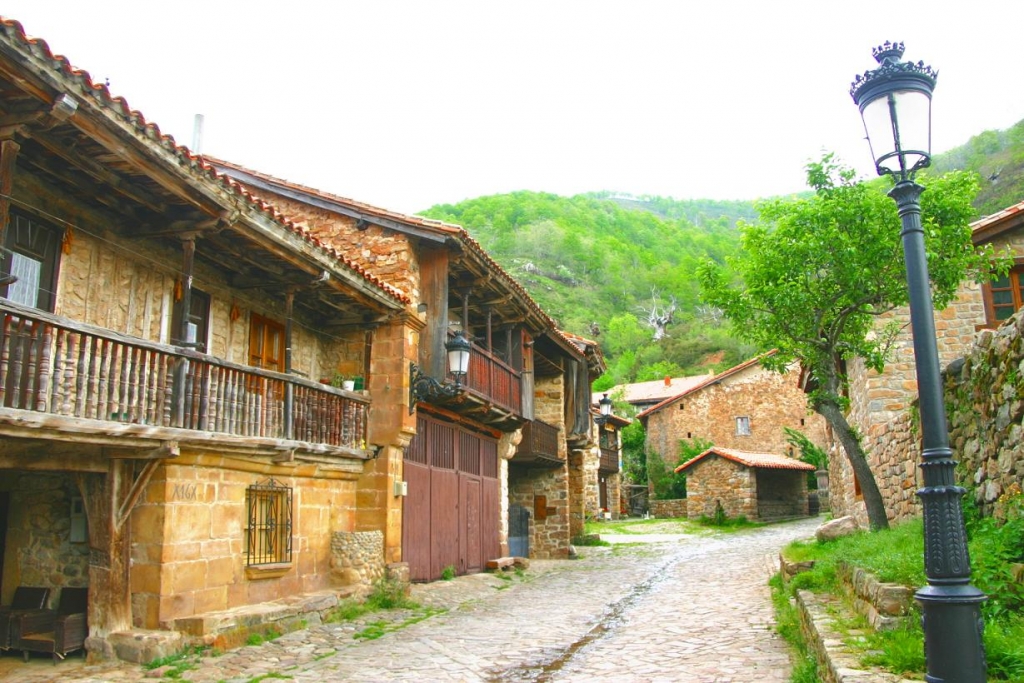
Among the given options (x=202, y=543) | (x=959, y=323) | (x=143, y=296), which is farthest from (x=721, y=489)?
(x=143, y=296)

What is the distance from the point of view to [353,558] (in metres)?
11.4

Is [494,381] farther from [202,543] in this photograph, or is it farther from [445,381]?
[202,543]

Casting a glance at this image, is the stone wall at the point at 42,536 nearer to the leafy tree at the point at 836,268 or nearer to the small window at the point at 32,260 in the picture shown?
the small window at the point at 32,260

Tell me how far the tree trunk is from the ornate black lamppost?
8187 millimetres

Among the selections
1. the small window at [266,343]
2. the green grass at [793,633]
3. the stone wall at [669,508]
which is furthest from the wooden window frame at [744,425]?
the small window at [266,343]

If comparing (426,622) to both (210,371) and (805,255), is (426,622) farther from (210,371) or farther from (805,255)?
(805,255)

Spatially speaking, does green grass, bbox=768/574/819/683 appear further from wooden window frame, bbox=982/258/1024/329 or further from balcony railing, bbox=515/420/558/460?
balcony railing, bbox=515/420/558/460

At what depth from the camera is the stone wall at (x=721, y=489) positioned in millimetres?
30891

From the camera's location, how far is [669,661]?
771cm

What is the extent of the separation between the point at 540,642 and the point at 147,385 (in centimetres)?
500

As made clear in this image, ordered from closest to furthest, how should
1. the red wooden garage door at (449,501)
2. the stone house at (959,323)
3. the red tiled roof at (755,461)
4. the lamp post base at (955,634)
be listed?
the lamp post base at (955,634) → the red wooden garage door at (449,501) → the stone house at (959,323) → the red tiled roof at (755,461)

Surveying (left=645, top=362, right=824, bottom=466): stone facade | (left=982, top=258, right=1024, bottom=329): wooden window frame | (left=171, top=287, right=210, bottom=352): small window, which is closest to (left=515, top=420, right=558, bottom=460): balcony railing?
(left=171, top=287, right=210, bottom=352): small window

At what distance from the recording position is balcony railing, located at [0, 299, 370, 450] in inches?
248

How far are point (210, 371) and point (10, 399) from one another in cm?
241
